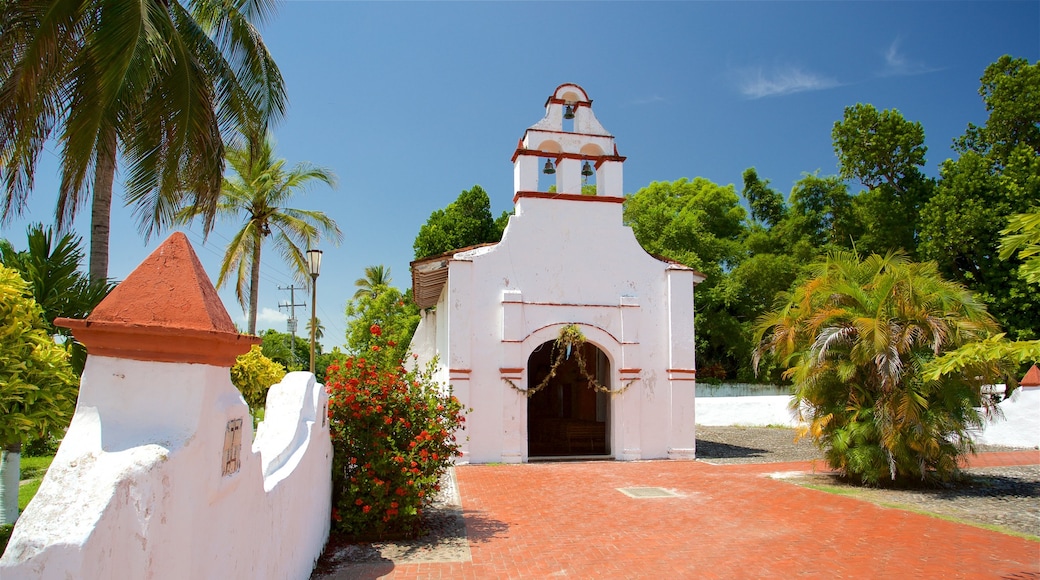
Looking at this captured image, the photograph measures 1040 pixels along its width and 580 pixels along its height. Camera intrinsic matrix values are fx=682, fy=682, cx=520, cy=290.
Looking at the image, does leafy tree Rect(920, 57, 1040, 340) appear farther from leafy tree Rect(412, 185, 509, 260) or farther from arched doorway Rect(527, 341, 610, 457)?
leafy tree Rect(412, 185, 509, 260)

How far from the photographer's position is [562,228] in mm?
15922

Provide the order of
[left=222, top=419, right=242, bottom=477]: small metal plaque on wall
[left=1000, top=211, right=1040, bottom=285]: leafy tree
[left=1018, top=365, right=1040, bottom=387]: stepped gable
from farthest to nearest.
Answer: [left=1018, top=365, right=1040, bottom=387]: stepped gable < [left=1000, top=211, right=1040, bottom=285]: leafy tree < [left=222, top=419, right=242, bottom=477]: small metal plaque on wall

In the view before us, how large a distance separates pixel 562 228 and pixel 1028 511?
9.94 m

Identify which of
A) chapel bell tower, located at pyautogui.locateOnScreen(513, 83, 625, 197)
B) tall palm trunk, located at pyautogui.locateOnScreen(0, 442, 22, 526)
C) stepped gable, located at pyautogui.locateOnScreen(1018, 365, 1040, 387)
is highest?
chapel bell tower, located at pyautogui.locateOnScreen(513, 83, 625, 197)

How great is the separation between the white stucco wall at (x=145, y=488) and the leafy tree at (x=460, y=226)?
1163 inches

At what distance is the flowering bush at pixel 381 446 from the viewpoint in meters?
7.39

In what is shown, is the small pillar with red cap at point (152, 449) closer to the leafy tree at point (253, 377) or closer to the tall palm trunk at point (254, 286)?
the leafy tree at point (253, 377)

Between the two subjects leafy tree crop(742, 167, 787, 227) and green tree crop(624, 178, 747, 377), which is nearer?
green tree crop(624, 178, 747, 377)

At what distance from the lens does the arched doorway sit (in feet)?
57.2

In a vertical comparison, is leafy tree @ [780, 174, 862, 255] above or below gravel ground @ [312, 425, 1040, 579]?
above

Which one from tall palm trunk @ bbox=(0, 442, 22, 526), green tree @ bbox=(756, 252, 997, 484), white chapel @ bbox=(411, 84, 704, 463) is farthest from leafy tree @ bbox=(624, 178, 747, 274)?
tall palm trunk @ bbox=(0, 442, 22, 526)

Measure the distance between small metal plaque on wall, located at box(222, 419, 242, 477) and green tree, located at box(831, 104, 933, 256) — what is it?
31.3 meters

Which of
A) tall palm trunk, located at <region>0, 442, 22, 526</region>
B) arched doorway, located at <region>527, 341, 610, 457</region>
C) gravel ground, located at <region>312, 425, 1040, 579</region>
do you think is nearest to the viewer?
gravel ground, located at <region>312, 425, 1040, 579</region>

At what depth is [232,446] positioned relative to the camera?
3.36 meters
